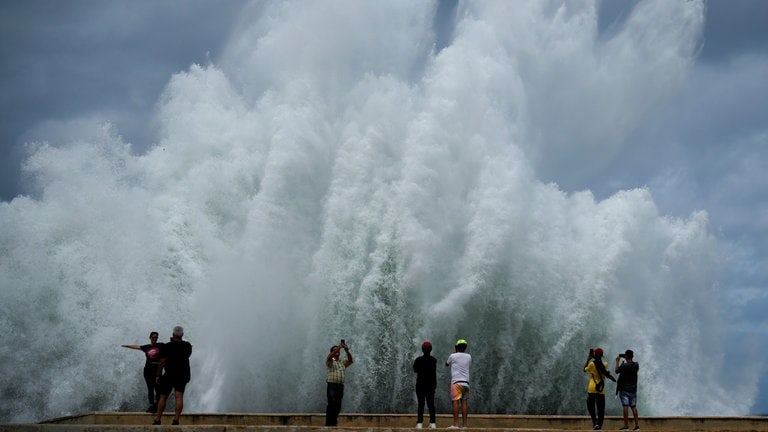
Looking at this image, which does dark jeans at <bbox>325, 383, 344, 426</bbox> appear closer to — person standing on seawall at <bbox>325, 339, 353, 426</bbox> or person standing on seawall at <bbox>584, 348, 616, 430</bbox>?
person standing on seawall at <bbox>325, 339, 353, 426</bbox>

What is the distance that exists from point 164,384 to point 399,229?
1629 cm

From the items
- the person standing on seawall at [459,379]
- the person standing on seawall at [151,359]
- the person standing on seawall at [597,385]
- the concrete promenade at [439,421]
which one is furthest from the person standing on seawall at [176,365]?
the person standing on seawall at [597,385]

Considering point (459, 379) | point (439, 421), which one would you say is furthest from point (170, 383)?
point (439, 421)

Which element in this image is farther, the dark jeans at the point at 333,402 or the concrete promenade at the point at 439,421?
the concrete promenade at the point at 439,421

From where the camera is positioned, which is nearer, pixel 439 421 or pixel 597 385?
pixel 597 385

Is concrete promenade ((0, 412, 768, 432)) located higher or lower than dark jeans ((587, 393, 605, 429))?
lower

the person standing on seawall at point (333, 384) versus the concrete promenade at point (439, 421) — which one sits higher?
the person standing on seawall at point (333, 384)

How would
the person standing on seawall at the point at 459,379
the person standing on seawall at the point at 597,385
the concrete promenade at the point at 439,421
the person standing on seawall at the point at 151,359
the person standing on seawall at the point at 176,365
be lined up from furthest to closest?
1. the concrete promenade at the point at 439,421
2. the person standing on seawall at the point at 151,359
3. the person standing on seawall at the point at 597,385
4. the person standing on seawall at the point at 459,379
5. the person standing on seawall at the point at 176,365

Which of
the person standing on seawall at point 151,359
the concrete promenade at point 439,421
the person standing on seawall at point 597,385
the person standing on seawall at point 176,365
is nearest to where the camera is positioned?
the person standing on seawall at point 176,365

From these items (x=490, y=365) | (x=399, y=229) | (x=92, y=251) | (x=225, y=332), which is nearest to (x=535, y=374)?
(x=490, y=365)

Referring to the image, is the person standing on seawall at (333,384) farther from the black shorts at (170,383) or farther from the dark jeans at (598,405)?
the dark jeans at (598,405)

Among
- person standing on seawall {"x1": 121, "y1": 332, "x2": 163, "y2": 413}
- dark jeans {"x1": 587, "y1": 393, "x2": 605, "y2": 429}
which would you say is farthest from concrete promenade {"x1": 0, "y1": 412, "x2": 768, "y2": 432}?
dark jeans {"x1": 587, "y1": 393, "x2": 605, "y2": 429}

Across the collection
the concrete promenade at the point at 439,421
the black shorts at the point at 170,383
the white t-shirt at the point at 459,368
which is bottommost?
the concrete promenade at the point at 439,421

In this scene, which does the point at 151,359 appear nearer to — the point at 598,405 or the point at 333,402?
Result: the point at 333,402
